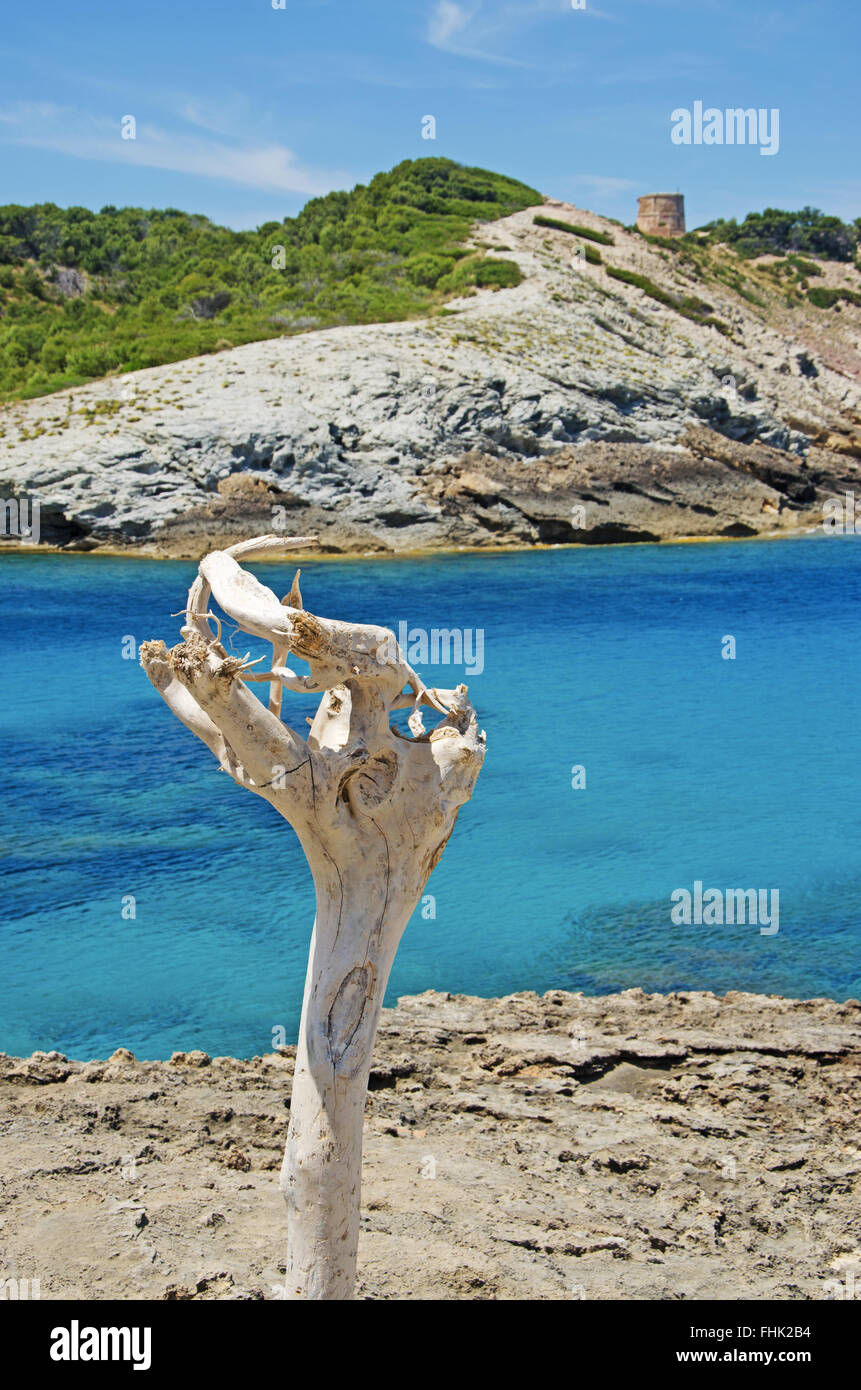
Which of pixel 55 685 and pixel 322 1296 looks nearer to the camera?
pixel 322 1296

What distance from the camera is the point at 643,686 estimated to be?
24.2 m

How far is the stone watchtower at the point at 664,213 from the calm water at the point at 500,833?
67710 millimetres

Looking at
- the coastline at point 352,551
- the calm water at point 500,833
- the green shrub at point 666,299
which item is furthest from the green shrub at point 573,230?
the calm water at point 500,833

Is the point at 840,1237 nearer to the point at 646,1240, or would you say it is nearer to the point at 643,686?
the point at 646,1240

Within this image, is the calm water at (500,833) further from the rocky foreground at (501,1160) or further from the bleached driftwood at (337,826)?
the bleached driftwood at (337,826)

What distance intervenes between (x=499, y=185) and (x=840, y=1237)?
70.3m

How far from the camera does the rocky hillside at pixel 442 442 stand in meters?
37.9

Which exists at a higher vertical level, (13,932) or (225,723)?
(225,723)

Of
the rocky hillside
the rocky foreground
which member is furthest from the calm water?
the rocky hillside

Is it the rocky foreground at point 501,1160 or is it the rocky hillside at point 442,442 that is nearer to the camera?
the rocky foreground at point 501,1160

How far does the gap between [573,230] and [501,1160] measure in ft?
201

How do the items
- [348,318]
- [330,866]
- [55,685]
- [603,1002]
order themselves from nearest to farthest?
[330,866] → [603,1002] → [55,685] → [348,318]

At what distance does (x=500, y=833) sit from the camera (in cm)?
1591

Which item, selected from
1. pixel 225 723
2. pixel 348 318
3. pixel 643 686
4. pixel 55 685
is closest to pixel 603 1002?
pixel 225 723
